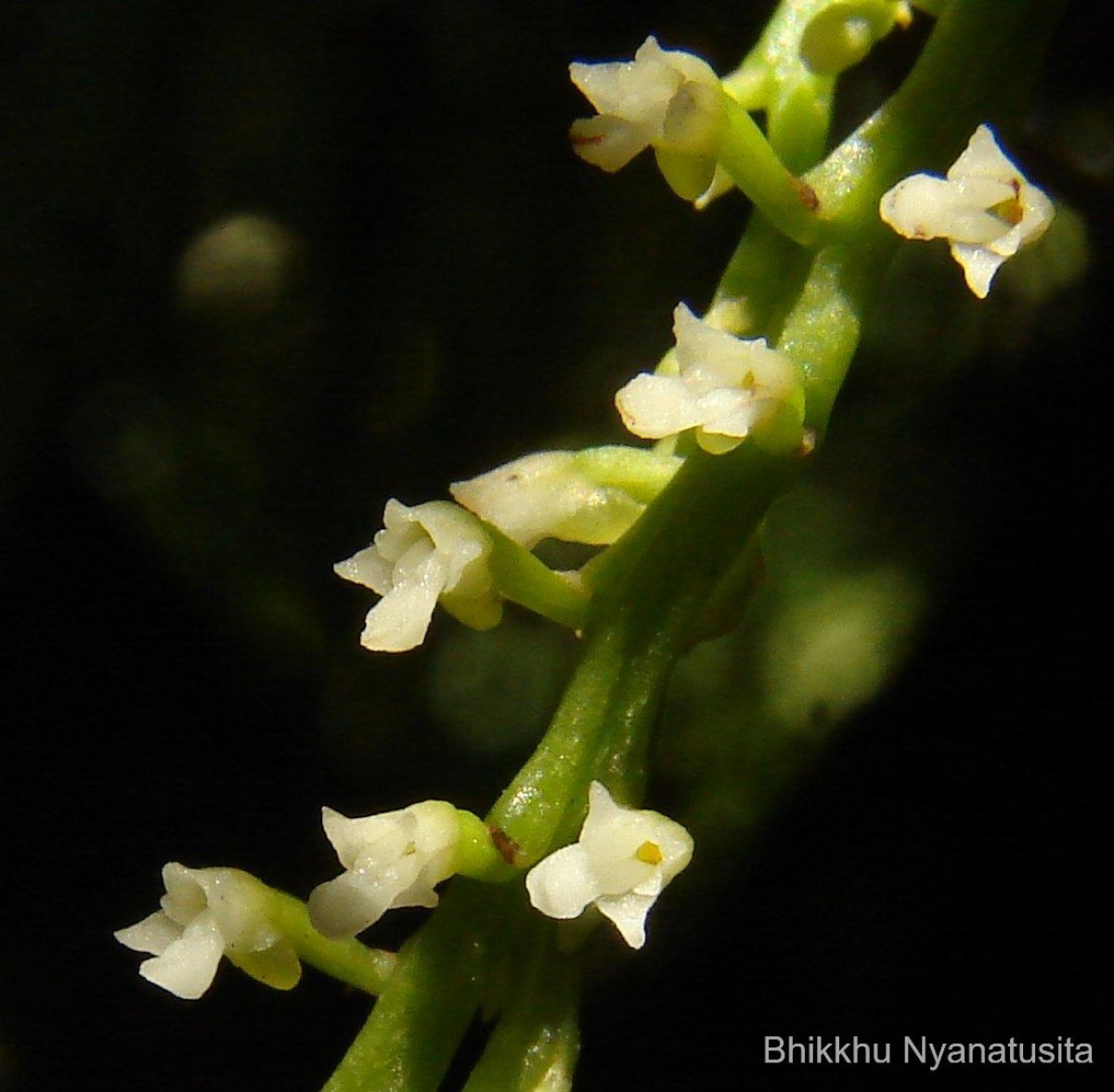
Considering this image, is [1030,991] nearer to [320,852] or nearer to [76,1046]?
[320,852]

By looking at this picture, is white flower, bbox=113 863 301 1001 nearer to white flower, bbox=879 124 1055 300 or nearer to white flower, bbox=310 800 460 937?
white flower, bbox=310 800 460 937

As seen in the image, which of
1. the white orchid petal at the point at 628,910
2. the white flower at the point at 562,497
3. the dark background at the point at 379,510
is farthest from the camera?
the dark background at the point at 379,510

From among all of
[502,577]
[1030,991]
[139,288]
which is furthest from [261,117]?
[1030,991]

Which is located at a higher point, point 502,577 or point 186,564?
point 186,564

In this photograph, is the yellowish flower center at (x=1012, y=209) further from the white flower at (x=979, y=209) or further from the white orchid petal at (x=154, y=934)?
the white orchid petal at (x=154, y=934)

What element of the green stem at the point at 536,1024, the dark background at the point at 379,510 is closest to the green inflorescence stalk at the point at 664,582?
the green stem at the point at 536,1024
